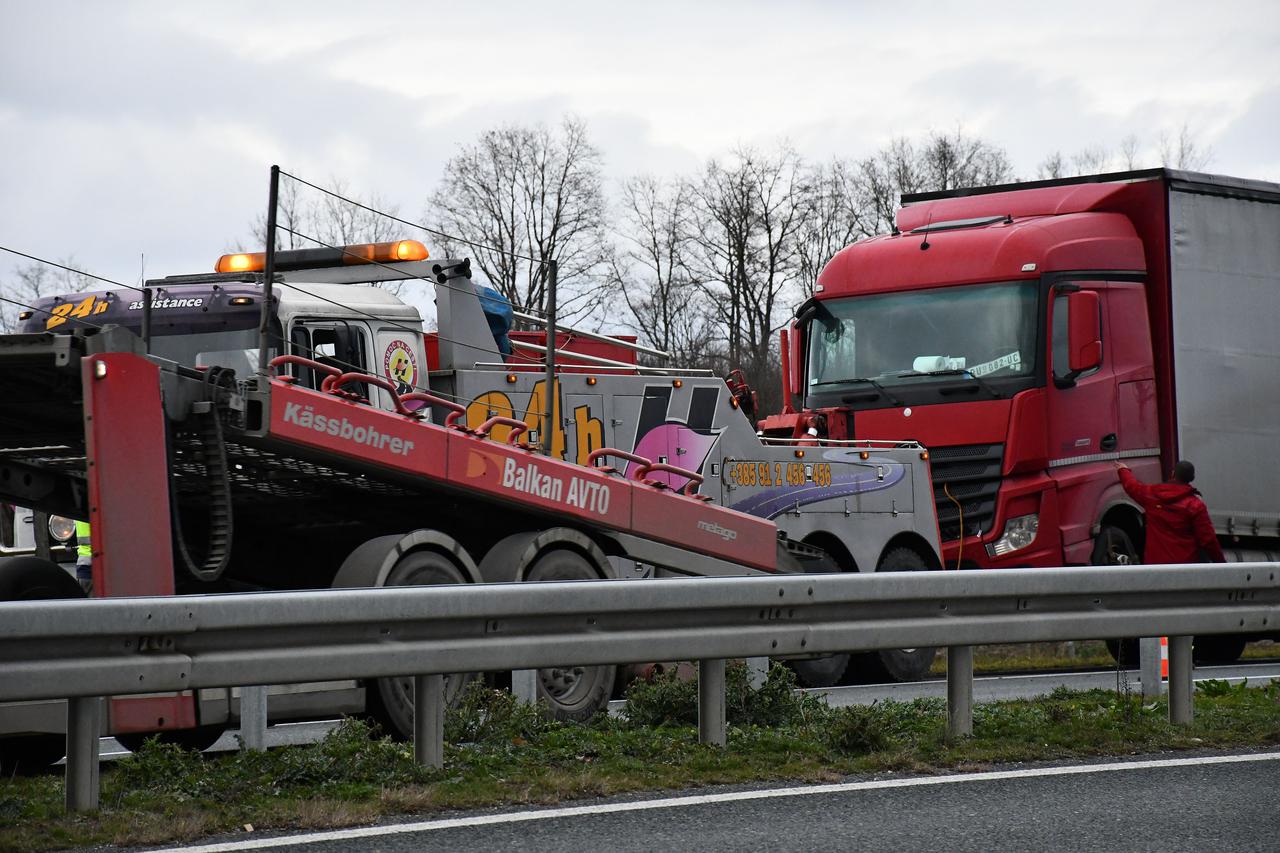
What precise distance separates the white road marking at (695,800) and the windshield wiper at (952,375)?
840 cm

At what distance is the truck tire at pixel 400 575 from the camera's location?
8.84 metres

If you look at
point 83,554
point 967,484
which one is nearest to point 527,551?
point 83,554

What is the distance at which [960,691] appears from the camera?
8.00 metres

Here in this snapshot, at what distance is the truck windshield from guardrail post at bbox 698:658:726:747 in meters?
9.07

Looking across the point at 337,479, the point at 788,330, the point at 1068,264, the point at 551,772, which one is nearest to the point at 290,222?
the point at 788,330

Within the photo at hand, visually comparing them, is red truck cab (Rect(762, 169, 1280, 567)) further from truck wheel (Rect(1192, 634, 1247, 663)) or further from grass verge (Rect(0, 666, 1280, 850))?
grass verge (Rect(0, 666, 1280, 850))

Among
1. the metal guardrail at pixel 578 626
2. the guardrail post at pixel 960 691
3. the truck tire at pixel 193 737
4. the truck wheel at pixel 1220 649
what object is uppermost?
the metal guardrail at pixel 578 626

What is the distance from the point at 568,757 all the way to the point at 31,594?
306 cm

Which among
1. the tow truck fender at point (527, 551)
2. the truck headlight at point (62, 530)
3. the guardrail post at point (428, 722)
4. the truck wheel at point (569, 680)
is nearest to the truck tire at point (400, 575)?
the tow truck fender at point (527, 551)

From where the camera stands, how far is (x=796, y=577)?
7777mm

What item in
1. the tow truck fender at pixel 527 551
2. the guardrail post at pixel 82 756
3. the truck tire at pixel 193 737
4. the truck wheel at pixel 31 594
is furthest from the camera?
the tow truck fender at pixel 527 551

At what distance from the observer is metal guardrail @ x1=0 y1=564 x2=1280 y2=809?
6.11m

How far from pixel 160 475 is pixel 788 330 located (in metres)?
11.0

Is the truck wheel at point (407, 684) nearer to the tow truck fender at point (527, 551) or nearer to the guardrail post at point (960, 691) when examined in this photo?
the tow truck fender at point (527, 551)
